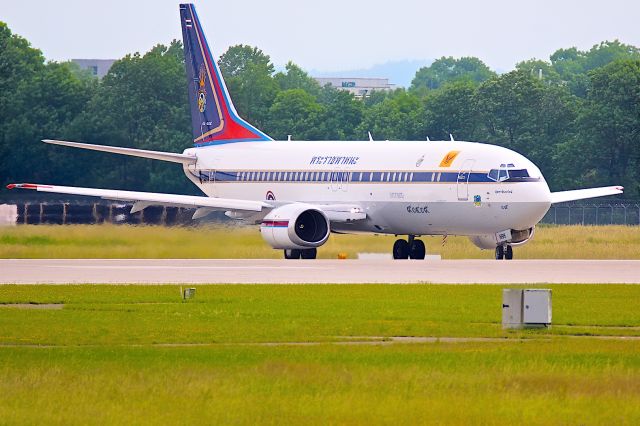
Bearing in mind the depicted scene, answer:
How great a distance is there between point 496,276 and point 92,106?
65.4 m

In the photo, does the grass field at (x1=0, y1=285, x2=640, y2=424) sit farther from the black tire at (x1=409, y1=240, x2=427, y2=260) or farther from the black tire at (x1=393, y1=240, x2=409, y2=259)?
the black tire at (x1=409, y1=240, x2=427, y2=260)

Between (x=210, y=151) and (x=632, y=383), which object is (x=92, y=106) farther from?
(x=632, y=383)

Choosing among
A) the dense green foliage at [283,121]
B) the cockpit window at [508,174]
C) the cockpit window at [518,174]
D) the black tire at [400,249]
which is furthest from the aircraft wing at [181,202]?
the dense green foliage at [283,121]

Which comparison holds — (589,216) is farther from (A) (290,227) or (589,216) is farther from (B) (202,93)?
(A) (290,227)

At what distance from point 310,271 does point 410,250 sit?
10.4 meters

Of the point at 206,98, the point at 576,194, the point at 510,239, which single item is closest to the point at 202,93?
the point at 206,98

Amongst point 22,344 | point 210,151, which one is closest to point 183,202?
point 210,151

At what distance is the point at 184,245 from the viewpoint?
175ft

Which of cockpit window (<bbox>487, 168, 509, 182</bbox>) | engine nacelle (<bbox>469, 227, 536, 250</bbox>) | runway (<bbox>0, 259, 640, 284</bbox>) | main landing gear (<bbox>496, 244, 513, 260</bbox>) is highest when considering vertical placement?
cockpit window (<bbox>487, 168, 509, 182</bbox>)

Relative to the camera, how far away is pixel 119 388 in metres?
19.1

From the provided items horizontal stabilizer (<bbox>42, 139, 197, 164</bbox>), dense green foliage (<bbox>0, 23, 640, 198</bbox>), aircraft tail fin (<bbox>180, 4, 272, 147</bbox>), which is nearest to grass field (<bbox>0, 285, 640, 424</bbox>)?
horizontal stabilizer (<bbox>42, 139, 197, 164</bbox>)

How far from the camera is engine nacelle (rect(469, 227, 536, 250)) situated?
165ft

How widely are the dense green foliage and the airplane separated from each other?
120 feet

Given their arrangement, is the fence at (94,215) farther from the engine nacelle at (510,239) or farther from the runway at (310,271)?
the engine nacelle at (510,239)
